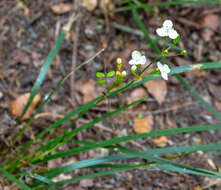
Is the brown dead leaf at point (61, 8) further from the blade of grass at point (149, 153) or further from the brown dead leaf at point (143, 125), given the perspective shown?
the blade of grass at point (149, 153)

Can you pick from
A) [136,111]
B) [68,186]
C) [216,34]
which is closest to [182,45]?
[216,34]

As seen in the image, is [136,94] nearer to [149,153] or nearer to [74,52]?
[74,52]

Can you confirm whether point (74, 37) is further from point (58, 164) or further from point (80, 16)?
point (58, 164)

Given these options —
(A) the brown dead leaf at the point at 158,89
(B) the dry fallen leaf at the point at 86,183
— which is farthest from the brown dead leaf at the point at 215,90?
(B) the dry fallen leaf at the point at 86,183

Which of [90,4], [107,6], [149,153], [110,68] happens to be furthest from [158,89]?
[149,153]

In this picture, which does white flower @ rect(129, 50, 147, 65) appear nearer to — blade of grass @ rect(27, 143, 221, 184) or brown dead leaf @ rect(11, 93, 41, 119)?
blade of grass @ rect(27, 143, 221, 184)
